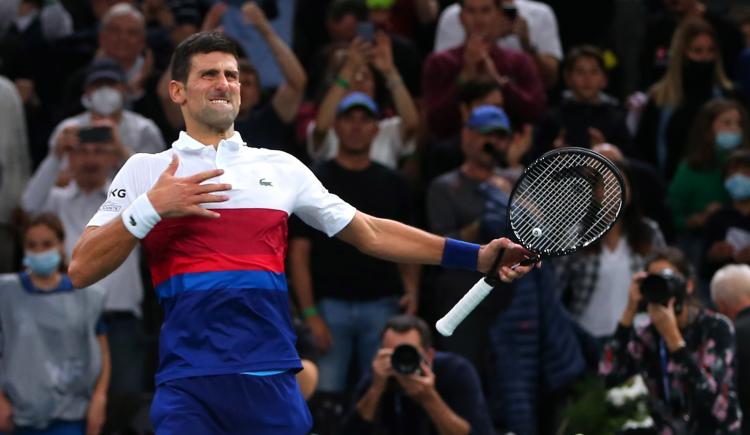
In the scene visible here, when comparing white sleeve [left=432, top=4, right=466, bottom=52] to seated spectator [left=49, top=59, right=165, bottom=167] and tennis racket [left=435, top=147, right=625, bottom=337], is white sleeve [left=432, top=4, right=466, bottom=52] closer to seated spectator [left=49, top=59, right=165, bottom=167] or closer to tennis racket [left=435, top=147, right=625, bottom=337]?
seated spectator [left=49, top=59, right=165, bottom=167]

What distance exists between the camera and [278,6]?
11852 millimetres

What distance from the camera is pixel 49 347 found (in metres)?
9.09

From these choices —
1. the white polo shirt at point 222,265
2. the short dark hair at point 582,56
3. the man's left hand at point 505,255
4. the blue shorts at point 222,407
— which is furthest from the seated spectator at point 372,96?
the blue shorts at point 222,407

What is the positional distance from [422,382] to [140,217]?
11.1 ft

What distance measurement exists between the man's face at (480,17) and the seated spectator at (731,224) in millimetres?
Answer: 1935

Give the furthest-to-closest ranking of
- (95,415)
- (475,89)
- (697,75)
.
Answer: (697,75) → (475,89) → (95,415)

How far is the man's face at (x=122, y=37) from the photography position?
11.3 m

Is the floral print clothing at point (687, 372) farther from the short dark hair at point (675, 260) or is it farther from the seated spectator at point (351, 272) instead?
the seated spectator at point (351, 272)

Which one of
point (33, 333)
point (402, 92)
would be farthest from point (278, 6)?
point (33, 333)

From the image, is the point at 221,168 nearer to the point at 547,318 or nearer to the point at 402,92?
the point at 547,318

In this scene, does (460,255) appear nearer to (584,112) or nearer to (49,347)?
(49,347)

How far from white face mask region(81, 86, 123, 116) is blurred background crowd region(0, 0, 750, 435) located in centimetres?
2

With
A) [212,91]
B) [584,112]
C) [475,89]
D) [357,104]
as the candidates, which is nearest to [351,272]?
[357,104]

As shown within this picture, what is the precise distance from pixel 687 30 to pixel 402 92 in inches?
92.8
